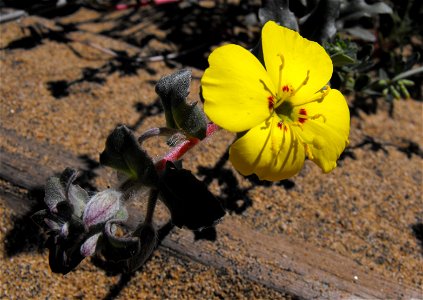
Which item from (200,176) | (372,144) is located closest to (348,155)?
(372,144)

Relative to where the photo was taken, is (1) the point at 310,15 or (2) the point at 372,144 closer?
(1) the point at 310,15

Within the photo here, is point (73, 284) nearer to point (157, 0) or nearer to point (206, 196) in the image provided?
point (206, 196)

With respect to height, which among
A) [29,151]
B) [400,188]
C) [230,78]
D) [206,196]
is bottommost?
[400,188]

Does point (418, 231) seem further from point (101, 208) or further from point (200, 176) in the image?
point (101, 208)

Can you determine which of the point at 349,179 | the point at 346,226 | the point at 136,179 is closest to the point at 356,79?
the point at 349,179

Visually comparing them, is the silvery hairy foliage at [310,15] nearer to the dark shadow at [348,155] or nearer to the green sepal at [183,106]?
the dark shadow at [348,155]

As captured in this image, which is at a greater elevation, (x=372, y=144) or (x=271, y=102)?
(x=271, y=102)

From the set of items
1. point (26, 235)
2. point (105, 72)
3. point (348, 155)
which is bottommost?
point (348, 155)
